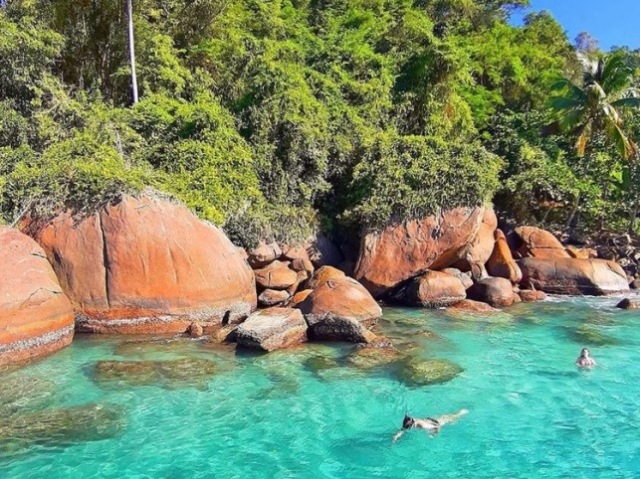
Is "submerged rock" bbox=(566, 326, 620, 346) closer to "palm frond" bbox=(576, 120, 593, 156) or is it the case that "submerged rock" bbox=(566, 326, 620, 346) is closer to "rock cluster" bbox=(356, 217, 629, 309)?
"rock cluster" bbox=(356, 217, 629, 309)

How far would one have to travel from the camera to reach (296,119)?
1588 cm

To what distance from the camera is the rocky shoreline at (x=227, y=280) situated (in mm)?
10219

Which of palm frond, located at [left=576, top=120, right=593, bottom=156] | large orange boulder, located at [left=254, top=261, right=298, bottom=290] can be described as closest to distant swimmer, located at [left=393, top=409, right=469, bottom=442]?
large orange boulder, located at [left=254, top=261, right=298, bottom=290]

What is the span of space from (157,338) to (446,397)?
570 centimetres

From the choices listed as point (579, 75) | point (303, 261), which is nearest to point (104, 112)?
point (303, 261)

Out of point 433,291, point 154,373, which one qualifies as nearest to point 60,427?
point 154,373

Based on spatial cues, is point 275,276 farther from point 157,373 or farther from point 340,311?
point 157,373

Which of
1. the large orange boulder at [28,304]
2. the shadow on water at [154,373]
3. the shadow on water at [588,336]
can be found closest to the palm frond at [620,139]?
the shadow on water at [588,336]

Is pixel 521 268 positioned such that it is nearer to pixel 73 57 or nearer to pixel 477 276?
pixel 477 276

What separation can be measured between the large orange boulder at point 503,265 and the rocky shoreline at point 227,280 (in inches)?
1.3

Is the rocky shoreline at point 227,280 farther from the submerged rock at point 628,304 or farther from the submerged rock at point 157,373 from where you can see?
the submerged rock at point 628,304

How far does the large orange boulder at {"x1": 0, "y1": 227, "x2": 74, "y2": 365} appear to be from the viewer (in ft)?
30.9

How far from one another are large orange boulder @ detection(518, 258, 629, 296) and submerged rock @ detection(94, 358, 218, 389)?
10.6 m

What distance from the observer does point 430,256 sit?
14828 millimetres
